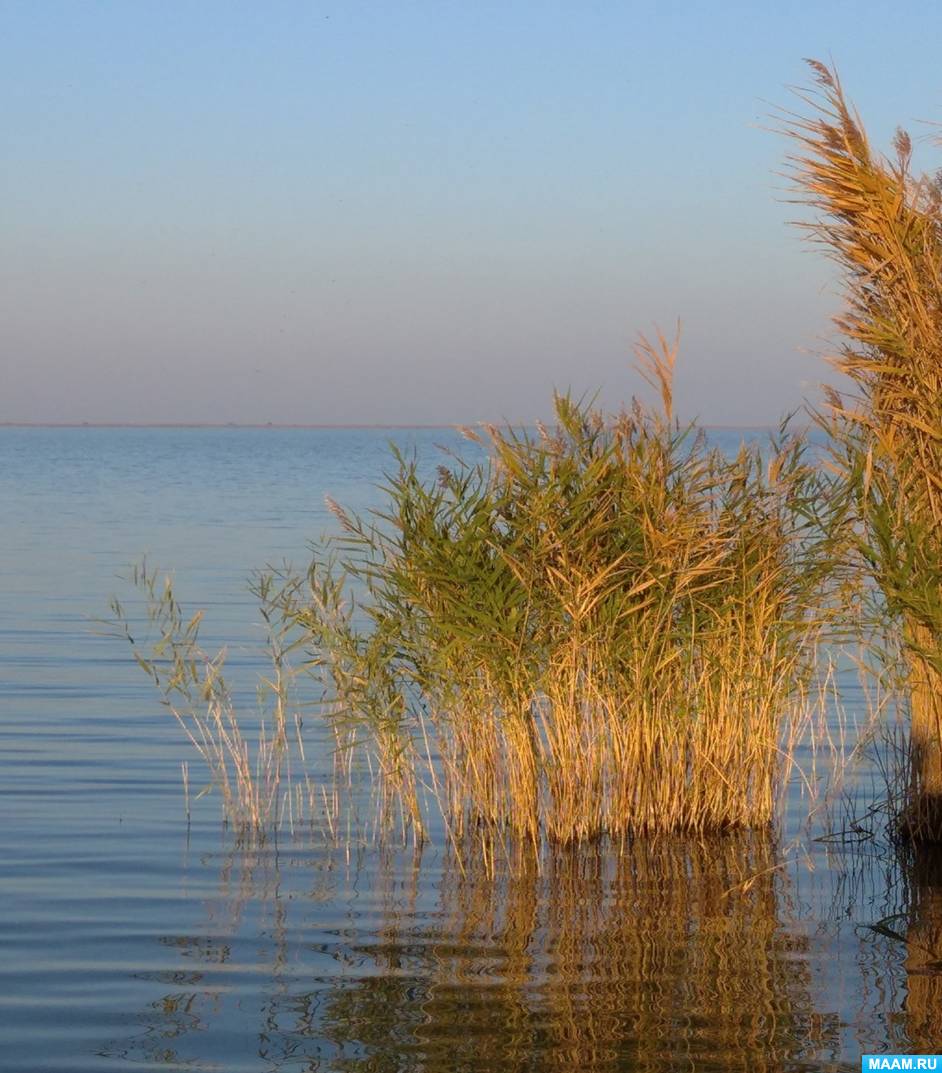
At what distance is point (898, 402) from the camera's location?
8.77 metres

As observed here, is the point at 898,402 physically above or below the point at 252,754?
above

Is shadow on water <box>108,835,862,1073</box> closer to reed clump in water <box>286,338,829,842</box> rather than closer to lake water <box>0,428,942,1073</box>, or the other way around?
lake water <box>0,428,942,1073</box>

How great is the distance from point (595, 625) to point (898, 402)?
2.12m

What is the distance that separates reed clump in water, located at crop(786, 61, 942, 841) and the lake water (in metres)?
1.07

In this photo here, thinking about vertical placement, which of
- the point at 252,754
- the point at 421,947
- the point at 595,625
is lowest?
the point at 421,947

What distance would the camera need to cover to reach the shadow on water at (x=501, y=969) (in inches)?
230

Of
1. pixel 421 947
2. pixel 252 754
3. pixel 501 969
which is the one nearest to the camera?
pixel 501 969

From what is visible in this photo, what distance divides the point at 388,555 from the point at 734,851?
2.60 meters

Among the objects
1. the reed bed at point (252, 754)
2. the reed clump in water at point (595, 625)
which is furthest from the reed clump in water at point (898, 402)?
the reed bed at point (252, 754)

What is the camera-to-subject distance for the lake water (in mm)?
5906

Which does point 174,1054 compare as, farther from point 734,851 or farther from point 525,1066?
point 734,851

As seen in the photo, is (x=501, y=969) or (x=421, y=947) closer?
(x=501, y=969)

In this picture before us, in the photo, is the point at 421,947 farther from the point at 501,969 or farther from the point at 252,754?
the point at 252,754

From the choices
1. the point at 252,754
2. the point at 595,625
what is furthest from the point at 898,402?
the point at 252,754
